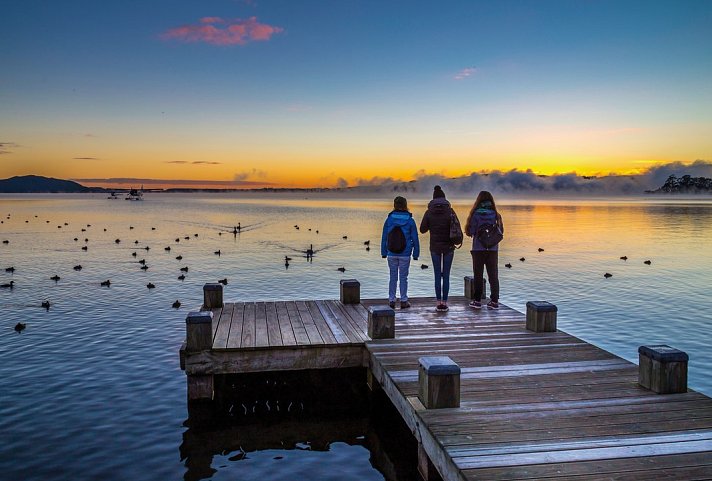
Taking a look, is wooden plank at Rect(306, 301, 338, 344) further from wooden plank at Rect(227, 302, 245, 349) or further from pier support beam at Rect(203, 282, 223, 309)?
pier support beam at Rect(203, 282, 223, 309)

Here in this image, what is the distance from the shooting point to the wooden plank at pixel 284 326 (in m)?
11.1

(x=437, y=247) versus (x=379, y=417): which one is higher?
(x=437, y=247)

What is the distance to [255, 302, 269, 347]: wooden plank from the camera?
1098 centimetres

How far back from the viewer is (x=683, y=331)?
19.3m

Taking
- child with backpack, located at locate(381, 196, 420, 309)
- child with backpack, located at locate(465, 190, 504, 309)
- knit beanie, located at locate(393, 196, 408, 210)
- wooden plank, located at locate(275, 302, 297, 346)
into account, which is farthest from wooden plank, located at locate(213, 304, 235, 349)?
child with backpack, located at locate(465, 190, 504, 309)

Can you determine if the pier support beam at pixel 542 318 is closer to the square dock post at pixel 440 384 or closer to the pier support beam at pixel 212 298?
the square dock post at pixel 440 384

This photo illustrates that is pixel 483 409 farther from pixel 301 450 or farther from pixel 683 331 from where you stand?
pixel 683 331

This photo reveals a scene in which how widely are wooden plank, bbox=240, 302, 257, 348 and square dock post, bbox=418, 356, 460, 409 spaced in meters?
4.37

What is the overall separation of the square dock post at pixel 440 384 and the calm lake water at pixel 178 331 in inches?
98.8

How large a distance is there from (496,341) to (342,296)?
5.10 metres

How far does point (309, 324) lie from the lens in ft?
41.0

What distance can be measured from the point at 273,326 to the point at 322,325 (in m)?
1.08

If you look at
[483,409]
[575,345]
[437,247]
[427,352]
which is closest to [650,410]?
[483,409]

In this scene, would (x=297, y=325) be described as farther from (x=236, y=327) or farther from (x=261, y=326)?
(x=236, y=327)
